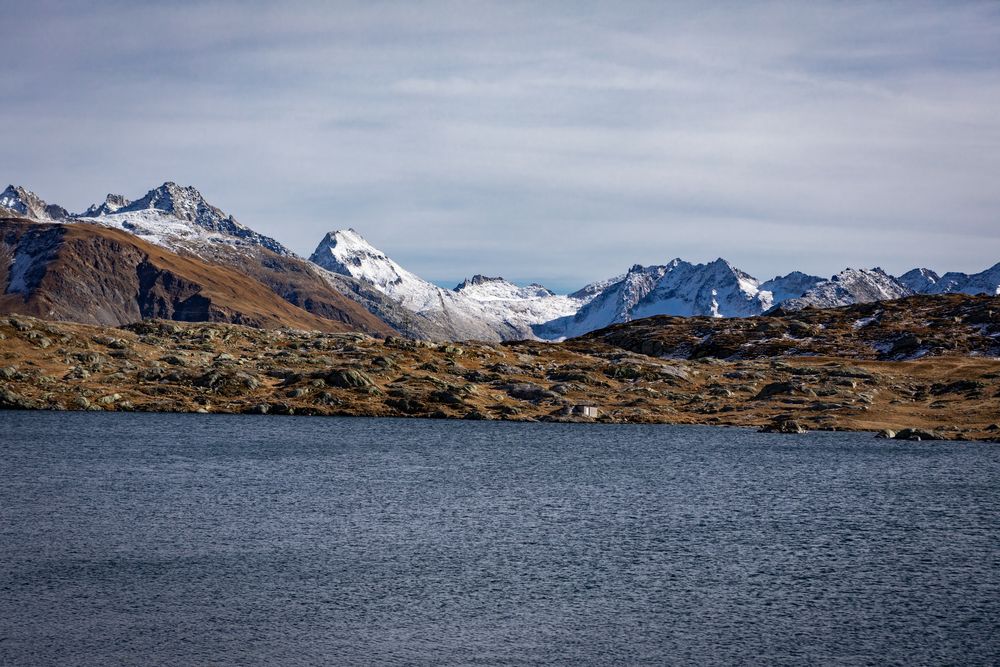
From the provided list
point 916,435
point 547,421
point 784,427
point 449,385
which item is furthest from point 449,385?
point 916,435

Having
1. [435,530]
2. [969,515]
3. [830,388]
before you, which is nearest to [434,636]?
[435,530]

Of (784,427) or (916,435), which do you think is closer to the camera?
(916,435)

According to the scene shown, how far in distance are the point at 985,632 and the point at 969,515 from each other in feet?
104

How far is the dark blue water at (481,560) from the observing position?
34.2m

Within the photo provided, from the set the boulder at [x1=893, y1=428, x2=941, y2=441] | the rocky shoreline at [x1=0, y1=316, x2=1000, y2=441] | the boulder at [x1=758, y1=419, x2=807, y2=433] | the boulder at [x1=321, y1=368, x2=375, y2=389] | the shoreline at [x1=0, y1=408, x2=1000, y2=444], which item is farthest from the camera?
the boulder at [x1=321, y1=368, x2=375, y2=389]

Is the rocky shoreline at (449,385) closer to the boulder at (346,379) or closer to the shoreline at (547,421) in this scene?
the boulder at (346,379)

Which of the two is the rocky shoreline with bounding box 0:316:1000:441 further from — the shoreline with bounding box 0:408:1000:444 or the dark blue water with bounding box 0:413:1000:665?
the dark blue water with bounding box 0:413:1000:665

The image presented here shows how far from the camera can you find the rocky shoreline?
14500 centimetres

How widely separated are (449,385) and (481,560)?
11152 centimetres

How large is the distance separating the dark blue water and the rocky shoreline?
51.5m

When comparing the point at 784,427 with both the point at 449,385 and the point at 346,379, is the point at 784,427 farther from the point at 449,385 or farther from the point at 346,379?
the point at 346,379

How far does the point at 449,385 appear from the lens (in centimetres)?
15912

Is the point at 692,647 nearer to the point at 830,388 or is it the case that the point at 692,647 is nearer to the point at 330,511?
the point at 330,511

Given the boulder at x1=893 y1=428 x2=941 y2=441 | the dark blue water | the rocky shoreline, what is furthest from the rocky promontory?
the dark blue water
